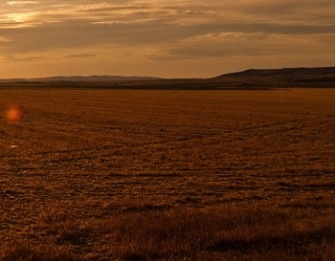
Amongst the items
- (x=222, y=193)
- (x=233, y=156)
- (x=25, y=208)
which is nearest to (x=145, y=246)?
(x=25, y=208)

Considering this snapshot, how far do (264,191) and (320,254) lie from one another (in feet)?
19.7

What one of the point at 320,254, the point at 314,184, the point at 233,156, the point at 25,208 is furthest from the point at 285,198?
the point at 233,156

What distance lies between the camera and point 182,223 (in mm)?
9922

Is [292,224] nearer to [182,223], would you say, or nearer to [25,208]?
[182,223]

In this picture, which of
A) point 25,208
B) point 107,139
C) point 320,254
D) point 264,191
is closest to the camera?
point 320,254

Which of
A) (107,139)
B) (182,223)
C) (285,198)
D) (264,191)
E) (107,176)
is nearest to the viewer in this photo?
(182,223)

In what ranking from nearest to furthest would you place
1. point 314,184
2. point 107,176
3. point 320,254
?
point 320,254 → point 314,184 → point 107,176

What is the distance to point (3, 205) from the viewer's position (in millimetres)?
12336

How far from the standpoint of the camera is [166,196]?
13609mm

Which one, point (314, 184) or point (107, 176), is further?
point (107, 176)

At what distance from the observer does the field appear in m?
8.84

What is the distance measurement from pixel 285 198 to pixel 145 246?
18.2 ft

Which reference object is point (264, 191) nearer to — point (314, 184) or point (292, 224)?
point (314, 184)

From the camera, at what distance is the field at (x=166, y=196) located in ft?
29.0
